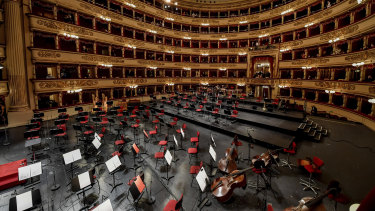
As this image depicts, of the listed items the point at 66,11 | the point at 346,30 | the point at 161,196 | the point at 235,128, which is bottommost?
the point at 161,196

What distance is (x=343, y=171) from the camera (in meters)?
6.69

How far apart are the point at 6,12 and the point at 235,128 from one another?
60.3ft

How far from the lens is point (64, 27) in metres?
14.4

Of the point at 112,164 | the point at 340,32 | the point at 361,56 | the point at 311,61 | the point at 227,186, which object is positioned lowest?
the point at 227,186

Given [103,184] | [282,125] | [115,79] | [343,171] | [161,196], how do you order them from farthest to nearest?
[115,79] → [282,125] → [343,171] → [103,184] → [161,196]

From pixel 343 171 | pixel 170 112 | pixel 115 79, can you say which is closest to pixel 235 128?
pixel 343 171

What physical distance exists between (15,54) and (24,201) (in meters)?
13.5

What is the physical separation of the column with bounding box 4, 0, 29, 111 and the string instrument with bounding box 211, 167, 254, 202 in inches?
613

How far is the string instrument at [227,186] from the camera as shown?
451cm

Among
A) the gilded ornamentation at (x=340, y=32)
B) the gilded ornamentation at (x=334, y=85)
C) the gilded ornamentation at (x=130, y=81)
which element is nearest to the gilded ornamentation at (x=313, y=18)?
the gilded ornamentation at (x=340, y=32)

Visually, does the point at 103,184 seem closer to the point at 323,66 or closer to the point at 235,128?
the point at 235,128

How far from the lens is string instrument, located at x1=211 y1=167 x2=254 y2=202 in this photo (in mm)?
4512

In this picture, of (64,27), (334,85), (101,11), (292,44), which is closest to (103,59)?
(64,27)

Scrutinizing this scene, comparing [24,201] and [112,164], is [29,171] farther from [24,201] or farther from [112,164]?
[112,164]
